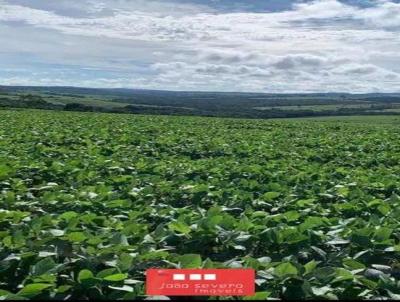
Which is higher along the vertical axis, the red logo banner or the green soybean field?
the red logo banner

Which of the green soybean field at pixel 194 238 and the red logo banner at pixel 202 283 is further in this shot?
the green soybean field at pixel 194 238

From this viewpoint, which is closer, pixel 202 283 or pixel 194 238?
pixel 202 283

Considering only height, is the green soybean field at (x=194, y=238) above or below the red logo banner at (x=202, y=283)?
below

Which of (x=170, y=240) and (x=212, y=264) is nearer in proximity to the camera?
(x=212, y=264)

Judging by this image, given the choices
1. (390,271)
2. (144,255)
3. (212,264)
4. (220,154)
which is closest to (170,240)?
(144,255)

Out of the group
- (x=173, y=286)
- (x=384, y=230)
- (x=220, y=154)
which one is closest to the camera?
(x=173, y=286)

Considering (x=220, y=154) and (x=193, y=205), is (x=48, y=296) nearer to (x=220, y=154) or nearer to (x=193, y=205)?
(x=193, y=205)

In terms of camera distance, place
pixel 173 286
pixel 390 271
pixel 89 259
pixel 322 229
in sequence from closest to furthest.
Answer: pixel 173 286 → pixel 89 259 → pixel 390 271 → pixel 322 229

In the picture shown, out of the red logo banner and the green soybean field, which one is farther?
the green soybean field
